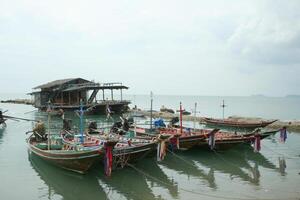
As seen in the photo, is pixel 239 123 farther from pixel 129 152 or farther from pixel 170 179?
pixel 129 152

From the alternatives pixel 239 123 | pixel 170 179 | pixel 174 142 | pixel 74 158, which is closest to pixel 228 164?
pixel 174 142

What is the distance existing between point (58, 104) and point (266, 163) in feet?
129

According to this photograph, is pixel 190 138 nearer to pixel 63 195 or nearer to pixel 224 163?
pixel 224 163

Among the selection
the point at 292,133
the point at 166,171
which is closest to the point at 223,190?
the point at 166,171

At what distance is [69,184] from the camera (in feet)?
50.1

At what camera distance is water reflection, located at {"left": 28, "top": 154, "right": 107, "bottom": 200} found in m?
13.9

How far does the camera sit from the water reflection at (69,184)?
45.8 ft

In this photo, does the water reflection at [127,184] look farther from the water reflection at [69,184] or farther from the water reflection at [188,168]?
the water reflection at [188,168]

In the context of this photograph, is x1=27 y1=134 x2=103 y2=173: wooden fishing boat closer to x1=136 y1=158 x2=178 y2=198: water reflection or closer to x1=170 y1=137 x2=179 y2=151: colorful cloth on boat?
x1=136 y1=158 x2=178 y2=198: water reflection

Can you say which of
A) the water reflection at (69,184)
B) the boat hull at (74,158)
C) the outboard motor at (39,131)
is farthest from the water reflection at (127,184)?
the outboard motor at (39,131)

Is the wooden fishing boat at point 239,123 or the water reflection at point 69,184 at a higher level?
the wooden fishing boat at point 239,123

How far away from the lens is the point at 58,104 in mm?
53219

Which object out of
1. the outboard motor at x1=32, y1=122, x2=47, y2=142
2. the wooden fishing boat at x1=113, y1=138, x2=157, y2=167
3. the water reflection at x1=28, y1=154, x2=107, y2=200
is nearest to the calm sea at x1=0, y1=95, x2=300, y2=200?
the water reflection at x1=28, y1=154, x2=107, y2=200

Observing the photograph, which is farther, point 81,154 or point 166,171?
point 166,171
